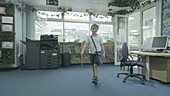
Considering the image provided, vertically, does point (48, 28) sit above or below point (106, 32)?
above

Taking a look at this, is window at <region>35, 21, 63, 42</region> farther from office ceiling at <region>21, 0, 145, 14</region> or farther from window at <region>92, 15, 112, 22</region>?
window at <region>92, 15, 112, 22</region>

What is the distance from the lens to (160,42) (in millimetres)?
2803

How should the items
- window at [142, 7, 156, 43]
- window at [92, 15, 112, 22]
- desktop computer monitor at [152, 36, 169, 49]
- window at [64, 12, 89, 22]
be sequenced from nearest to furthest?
desktop computer monitor at [152, 36, 169, 49], window at [142, 7, 156, 43], window at [64, 12, 89, 22], window at [92, 15, 112, 22]

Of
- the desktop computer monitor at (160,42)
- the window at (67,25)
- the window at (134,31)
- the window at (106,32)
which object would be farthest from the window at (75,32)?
the desktop computer monitor at (160,42)

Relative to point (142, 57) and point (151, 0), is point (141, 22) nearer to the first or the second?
point (151, 0)

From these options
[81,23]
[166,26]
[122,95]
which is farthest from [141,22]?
[122,95]

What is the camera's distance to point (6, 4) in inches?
145

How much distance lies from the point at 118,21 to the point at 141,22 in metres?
1.04

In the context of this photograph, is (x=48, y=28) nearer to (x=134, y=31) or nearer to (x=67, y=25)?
(x=67, y=25)

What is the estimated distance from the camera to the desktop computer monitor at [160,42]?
265cm

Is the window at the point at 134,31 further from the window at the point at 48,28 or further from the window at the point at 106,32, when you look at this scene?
the window at the point at 48,28

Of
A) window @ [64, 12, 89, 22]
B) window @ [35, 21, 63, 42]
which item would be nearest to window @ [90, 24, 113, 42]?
window @ [64, 12, 89, 22]

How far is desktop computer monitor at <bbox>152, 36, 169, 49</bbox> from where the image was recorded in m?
2.65

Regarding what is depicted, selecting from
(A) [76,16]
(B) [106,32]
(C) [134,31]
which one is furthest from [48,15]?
(C) [134,31]
